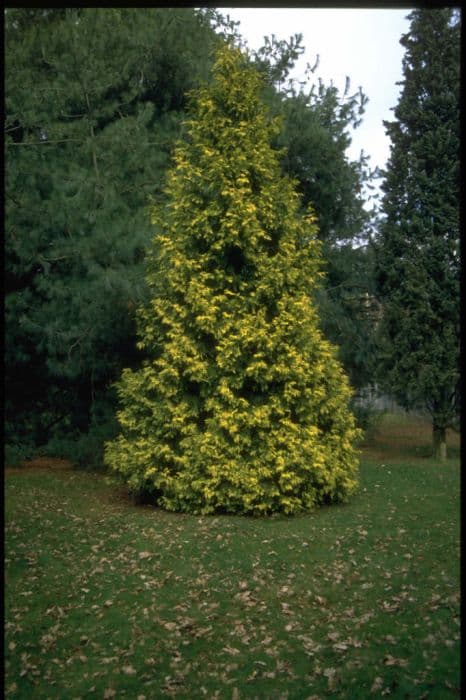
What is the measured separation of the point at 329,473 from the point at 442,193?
853 cm

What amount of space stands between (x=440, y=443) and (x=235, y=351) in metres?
7.78

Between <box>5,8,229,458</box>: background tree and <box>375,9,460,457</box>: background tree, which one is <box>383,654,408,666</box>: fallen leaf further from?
<box>375,9,460,457</box>: background tree

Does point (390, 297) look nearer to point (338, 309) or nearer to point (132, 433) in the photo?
point (338, 309)

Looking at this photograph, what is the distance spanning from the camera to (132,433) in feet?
31.3

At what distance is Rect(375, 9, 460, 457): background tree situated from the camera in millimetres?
14117

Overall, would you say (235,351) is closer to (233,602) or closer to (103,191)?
(233,602)

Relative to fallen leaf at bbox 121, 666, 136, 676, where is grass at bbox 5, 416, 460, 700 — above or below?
above

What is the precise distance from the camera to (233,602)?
5684 millimetres

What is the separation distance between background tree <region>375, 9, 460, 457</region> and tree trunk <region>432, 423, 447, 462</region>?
2 centimetres

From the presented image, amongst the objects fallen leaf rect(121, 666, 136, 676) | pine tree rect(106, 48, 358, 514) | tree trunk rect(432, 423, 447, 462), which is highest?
pine tree rect(106, 48, 358, 514)

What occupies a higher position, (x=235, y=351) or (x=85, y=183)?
(x=85, y=183)

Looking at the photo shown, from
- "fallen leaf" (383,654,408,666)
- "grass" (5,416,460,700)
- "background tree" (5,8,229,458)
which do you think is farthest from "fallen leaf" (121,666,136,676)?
"background tree" (5,8,229,458)

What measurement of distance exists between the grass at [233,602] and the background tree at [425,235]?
5263 mm

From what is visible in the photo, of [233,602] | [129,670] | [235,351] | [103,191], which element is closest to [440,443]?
[235,351]
